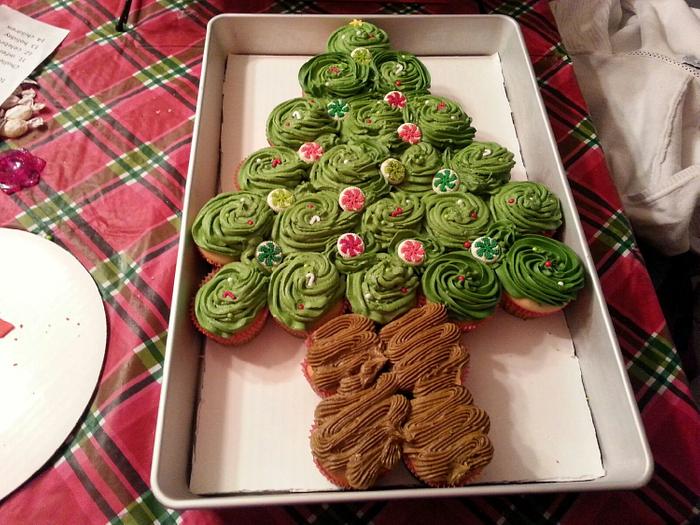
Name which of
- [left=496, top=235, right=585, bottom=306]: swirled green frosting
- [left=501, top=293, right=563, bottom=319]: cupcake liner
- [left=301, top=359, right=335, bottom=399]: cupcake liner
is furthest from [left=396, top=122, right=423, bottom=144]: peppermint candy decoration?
[left=301, top=359, right=335, bottom=399]: cupcake liner

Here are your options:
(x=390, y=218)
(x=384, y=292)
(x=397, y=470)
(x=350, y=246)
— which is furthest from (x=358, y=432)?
(x=390, y=218)

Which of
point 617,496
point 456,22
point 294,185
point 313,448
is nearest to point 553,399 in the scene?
point 617,496

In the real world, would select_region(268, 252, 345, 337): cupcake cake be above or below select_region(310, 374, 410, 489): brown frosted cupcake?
above

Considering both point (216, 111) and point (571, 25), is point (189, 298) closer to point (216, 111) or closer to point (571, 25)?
point (216, 111)

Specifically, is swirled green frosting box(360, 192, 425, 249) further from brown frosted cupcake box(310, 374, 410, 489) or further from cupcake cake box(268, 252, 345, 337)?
brown frosted cupcake box(310, 374, 410, 489)

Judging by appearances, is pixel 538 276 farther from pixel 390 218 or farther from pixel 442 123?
pixel 442 123

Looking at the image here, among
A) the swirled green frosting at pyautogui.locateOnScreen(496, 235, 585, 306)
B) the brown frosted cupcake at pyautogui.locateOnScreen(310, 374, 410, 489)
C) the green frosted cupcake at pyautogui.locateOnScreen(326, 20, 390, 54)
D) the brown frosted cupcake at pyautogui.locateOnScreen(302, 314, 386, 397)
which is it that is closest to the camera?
the brown frosted cupcake at pyautogui.locateOnScreen(310, 374, 410, 489)

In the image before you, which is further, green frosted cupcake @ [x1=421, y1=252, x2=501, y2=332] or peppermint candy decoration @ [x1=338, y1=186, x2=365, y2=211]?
peppermint candy decoration @ [x1=338, y1=186, x2=365, y2=211]
